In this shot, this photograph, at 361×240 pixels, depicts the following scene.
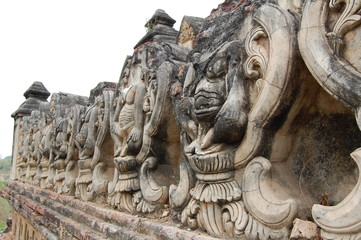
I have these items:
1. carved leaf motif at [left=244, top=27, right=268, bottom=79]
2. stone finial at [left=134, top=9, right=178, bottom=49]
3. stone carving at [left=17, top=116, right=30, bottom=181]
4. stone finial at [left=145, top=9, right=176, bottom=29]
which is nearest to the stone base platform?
carved leaf motif at [left=244, top=27, right=268, bottom=79]

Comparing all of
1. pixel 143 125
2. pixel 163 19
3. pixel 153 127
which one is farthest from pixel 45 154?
pixel 153 127

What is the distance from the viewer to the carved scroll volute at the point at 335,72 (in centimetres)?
154

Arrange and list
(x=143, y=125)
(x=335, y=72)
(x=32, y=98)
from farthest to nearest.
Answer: (x=32, y=98) → (x=143, y=125) → (x=335, y=72)

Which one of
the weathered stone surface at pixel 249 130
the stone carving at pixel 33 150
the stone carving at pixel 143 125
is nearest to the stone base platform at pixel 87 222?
the weathered stone surface at pixel 249 130

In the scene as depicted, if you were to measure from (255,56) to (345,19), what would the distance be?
561 mm

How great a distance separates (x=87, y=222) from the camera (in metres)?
3.93

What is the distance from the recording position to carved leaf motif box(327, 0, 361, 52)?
5.43 feet

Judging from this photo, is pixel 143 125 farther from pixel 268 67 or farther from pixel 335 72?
pixel 335 72

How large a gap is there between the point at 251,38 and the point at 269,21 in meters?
0.16

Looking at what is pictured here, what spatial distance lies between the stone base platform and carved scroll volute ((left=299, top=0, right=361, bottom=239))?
820mm

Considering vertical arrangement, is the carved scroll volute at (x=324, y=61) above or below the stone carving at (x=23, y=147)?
above

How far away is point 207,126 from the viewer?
2400mm

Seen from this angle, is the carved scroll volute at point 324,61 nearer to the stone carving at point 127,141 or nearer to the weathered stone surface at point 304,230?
the weathered stone surface at point 304,230

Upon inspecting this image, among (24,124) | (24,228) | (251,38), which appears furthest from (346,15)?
(24,124)
